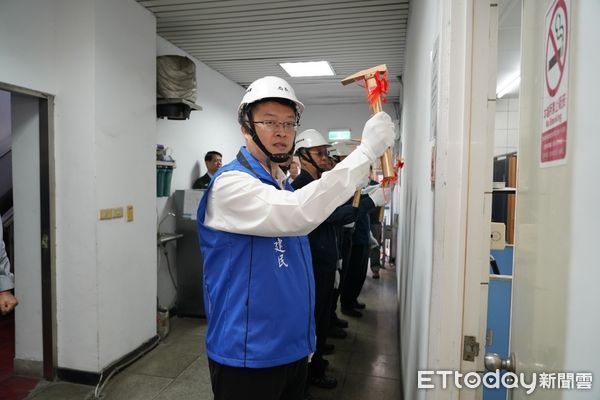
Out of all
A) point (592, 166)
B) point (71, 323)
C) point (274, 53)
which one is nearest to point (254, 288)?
point (592, 166)

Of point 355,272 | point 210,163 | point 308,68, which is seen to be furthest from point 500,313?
point 308,68

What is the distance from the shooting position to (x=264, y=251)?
1.31 metres

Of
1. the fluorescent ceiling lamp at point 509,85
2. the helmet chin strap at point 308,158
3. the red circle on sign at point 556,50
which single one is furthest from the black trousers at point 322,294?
the fluorescent ceiling lamp at point 509,85

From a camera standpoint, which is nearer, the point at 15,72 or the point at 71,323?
the point at 15,72

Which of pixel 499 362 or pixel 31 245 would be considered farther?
pixel 31 245

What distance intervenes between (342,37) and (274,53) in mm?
953

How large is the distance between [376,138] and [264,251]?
0.55 meters

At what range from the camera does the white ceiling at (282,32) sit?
3.21 metres

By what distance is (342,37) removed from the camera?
3930mm

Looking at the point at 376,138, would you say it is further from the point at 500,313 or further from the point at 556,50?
the point at 500,313

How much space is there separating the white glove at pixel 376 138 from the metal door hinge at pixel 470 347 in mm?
619

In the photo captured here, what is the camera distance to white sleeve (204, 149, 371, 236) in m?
1.17

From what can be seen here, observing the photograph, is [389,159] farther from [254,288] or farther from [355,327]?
[355,327]

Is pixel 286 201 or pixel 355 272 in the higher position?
pixel 286 201
